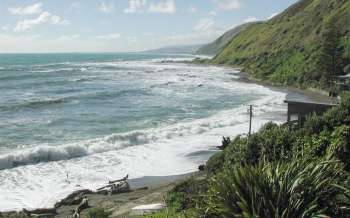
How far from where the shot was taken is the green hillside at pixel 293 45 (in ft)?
294

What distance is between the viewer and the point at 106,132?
42.5 meters

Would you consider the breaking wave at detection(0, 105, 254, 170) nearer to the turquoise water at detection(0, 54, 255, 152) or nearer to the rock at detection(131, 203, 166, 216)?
the turquoise water at detection(0, 54, 255, 152)

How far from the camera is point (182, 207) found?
53.1ft

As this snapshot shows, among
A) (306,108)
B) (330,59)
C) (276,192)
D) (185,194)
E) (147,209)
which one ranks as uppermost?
(330,59)

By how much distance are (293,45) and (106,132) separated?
7827 cm

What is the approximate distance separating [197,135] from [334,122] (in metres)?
23.5

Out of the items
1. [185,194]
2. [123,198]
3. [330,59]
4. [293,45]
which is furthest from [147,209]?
[293,45]

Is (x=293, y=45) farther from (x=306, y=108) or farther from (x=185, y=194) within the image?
A: (x=185, y=194)

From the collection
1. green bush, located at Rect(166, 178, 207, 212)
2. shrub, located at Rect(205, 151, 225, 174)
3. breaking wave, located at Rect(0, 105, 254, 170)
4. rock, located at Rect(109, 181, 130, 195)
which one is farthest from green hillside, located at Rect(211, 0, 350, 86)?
green bush, located at Rect(166, 178, 207, 212)

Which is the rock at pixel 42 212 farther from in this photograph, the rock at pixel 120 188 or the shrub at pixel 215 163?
the shrub at pixel 215 163

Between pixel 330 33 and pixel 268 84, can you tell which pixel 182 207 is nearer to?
pixel 330 33

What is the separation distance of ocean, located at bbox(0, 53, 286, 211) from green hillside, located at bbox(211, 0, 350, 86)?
16.0 metres

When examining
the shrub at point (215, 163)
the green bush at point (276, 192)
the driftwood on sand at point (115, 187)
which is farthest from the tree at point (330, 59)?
the green bush at point (276, 192)

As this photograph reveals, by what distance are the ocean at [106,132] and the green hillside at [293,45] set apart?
15979 millimetres
